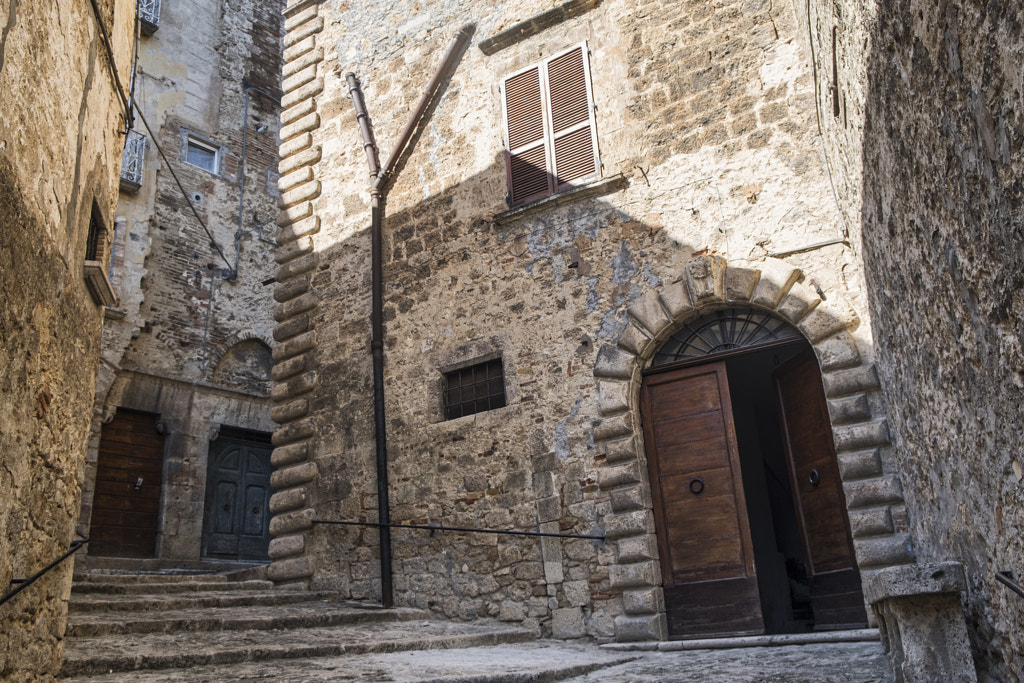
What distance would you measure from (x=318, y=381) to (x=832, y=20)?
5938 mm

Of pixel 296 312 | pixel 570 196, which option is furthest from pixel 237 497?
pixel 570 196

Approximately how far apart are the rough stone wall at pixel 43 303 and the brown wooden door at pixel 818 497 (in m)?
4.97

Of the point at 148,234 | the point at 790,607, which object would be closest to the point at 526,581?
the point at 790,607

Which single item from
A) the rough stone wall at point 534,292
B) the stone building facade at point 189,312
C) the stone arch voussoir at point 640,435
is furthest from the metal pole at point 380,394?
the stone building facade at point 189,312

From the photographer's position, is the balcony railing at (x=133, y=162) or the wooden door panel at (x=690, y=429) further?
the balcony railing at (x=133, y=162)

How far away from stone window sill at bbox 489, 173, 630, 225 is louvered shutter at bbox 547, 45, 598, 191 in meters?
0.21

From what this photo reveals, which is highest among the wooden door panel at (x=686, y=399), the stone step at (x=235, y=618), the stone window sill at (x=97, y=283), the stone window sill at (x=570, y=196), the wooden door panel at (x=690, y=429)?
the stone window sill at (x=570, y=196)

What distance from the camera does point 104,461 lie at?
36.2ft

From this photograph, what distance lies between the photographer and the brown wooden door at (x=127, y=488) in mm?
10812

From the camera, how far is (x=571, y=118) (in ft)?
26.4

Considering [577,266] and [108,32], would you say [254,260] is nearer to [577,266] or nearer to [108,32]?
[577,266]

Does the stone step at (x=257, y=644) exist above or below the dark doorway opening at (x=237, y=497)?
below

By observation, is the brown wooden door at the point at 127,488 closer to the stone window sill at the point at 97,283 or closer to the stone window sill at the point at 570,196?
the stone window sill at the point at 570,196

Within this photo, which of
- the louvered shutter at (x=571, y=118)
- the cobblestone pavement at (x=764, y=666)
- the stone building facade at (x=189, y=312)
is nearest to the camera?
the cobblestone pavement at (x=764, y=666)
